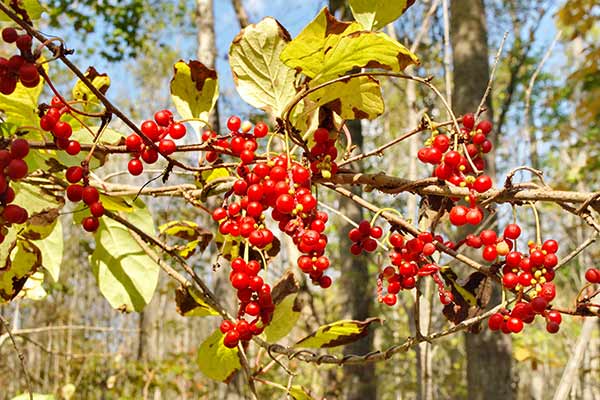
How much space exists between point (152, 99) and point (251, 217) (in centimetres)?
1172

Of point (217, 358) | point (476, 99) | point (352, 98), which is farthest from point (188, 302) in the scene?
point (476, 99)

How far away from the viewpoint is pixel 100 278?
0.78 m

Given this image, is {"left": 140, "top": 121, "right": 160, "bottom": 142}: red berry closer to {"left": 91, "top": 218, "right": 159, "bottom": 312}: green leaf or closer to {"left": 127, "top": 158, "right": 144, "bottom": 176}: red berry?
{"left": 127, "top": 158, "right": 144, "bottom": 176}: red berry

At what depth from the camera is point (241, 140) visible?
536 millimetres

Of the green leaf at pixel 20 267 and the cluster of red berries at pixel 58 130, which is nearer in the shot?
A: the cluster of red berries at pixel 58 130

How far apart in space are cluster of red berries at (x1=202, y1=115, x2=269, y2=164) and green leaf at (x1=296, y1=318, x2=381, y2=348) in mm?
237

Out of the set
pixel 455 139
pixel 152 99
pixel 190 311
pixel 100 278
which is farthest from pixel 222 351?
pixel 152 99

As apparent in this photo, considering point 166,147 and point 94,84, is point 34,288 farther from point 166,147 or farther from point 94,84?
point 166,147

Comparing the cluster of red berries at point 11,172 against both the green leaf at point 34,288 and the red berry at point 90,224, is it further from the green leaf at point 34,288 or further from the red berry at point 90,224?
the green leaf at point 34,288

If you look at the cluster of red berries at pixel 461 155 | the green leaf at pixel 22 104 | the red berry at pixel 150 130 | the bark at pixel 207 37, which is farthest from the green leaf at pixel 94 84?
the bark at pixel 207 37

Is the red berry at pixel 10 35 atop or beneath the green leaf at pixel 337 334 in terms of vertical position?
atop

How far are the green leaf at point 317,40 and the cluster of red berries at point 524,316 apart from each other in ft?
1.01

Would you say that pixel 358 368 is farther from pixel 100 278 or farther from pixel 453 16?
pixel 100 278

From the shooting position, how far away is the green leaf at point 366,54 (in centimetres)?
44
